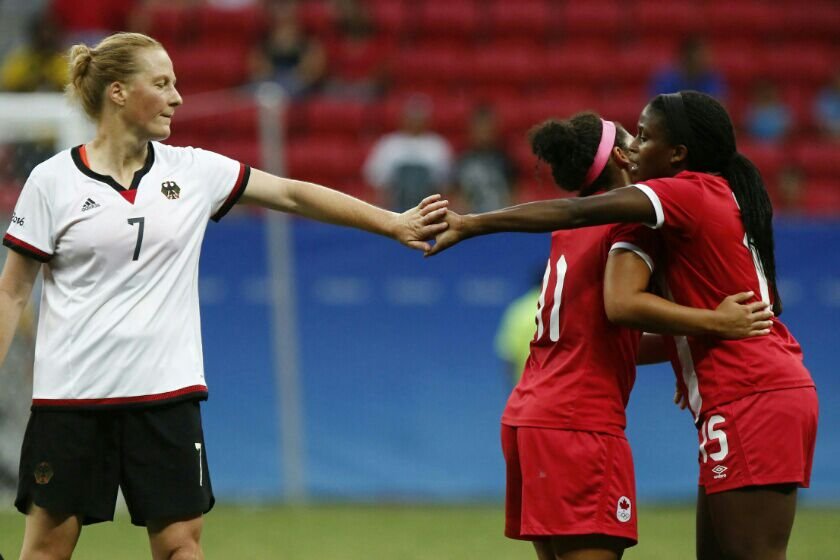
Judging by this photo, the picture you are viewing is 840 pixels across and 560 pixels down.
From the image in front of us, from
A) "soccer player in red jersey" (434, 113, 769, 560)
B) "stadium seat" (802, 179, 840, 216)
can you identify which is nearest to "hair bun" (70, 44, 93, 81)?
"soccer player in red jersey" (434, 113, 769, 560)

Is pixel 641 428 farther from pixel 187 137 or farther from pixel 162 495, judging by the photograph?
pixel 162 495

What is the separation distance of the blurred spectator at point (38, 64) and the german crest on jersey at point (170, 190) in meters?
7.62

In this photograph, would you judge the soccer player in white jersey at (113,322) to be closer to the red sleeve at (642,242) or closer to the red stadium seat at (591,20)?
the red sleeve at (642,242)

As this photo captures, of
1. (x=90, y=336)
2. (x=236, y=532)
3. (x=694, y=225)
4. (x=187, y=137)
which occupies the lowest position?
(x=236, y=532)

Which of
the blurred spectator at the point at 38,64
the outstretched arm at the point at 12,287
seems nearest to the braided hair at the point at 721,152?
the outstretched arm at the point at 12,287

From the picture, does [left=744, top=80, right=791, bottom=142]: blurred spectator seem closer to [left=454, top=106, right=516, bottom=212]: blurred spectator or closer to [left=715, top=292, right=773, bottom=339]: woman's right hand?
[left=454, top=106, right=516, bottom=212]: blurred spectator

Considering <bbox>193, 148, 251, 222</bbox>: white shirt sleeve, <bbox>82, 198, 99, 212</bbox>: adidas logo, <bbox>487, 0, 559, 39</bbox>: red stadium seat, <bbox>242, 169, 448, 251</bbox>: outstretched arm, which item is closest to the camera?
<bbox>82, 198, 99, 212</bbox>: adidas logo

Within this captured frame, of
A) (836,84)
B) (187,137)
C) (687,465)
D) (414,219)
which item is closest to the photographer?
(414,219)

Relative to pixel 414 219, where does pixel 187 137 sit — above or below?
above

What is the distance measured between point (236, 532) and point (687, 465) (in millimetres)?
3372

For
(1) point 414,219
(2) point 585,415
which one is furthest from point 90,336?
(2) point 585,415

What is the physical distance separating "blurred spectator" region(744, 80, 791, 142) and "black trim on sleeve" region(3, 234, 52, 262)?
9644mm

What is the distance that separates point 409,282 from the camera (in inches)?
395

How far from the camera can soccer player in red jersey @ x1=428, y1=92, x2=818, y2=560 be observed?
13.2 ft
